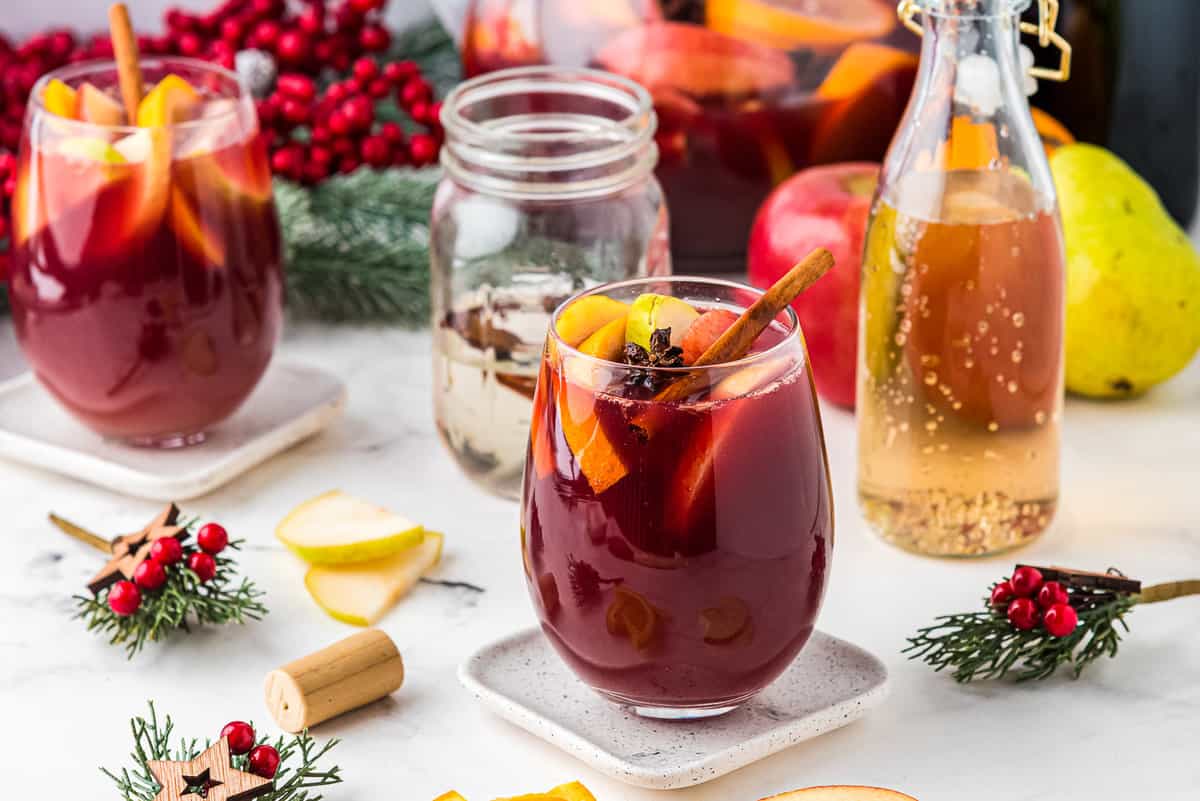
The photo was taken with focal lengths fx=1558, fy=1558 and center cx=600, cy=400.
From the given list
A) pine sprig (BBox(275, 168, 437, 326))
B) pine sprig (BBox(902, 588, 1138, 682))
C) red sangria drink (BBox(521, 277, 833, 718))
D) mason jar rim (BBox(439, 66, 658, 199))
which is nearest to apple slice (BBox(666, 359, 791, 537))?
red sangria drink (BBox(521, 277, 833, 718))

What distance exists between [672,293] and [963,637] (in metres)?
0.29

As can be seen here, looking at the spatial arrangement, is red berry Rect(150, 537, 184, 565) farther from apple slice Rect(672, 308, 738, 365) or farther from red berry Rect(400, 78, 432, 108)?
red berry Rect(400, 78, 432, 108)

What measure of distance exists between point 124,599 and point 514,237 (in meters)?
0.39

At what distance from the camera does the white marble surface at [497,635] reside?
908 mm

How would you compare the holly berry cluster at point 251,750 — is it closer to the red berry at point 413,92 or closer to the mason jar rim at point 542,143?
the mason jar rim at point 542,143

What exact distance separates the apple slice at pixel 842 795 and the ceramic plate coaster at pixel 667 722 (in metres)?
0.05

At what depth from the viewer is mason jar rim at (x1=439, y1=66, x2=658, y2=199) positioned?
3.79 feet

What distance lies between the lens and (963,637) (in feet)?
3.25

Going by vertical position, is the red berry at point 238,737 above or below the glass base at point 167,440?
above

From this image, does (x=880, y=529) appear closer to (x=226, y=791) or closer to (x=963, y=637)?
(x=963, y=637)

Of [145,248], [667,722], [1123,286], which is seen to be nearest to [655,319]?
[667,722]

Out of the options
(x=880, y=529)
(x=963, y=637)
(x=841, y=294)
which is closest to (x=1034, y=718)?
(x=963, y=637)

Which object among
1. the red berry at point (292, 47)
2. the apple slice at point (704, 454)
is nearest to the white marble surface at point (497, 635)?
the apple slice at point (704, 454)

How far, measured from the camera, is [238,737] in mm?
880
